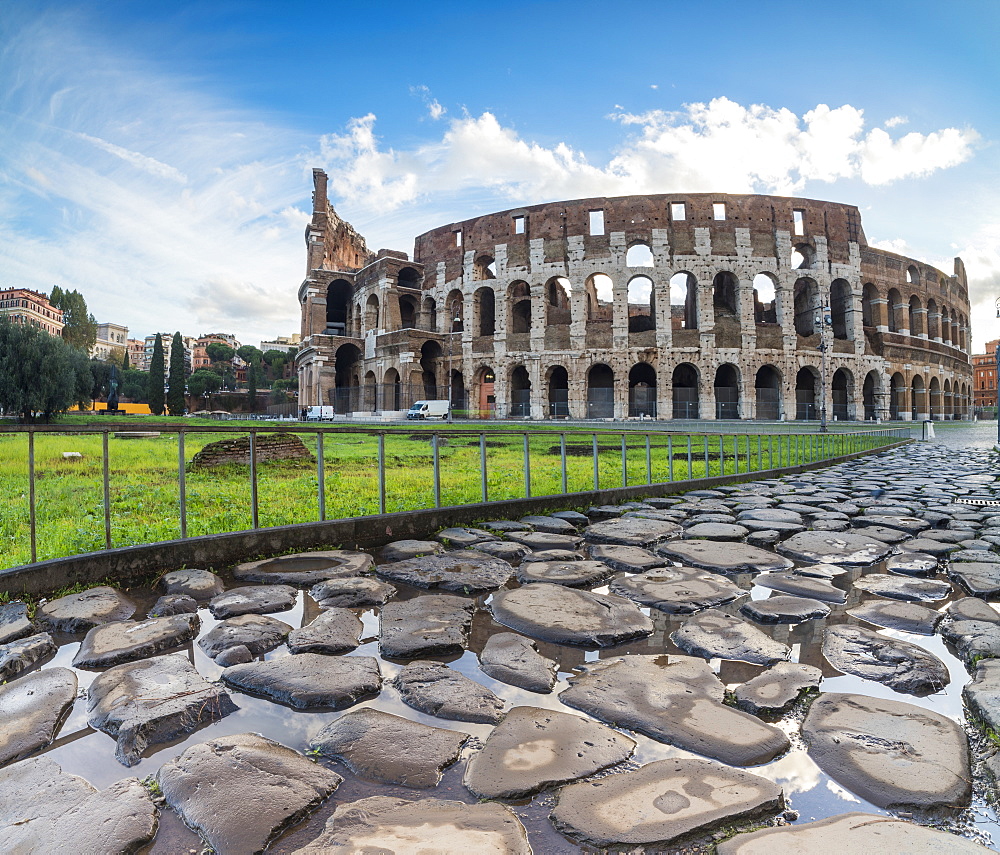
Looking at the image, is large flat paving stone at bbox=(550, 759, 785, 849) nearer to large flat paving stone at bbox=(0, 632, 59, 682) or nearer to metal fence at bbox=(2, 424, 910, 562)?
large flat paving stone at bbox=(0, 632, 59, 682)

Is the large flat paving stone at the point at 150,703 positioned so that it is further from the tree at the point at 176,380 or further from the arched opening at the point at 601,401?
the tree at the point at 176,380

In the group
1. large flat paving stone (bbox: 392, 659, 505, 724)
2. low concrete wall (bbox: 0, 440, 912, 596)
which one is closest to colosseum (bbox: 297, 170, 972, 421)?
low concrete wall (bbox: 0, 440, 912, 596)

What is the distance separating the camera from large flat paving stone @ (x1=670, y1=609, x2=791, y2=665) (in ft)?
6.84

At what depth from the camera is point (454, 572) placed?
3189 mm

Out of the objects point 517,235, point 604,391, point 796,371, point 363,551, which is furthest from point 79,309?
point 363,551

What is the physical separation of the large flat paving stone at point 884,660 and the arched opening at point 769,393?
33938 mm

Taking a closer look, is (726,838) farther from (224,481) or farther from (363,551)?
(224,481)

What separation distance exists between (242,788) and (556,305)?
40965 millimetres

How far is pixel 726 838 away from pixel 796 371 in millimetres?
37127

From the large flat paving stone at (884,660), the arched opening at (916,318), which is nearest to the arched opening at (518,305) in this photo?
the arched opening at (916,318)

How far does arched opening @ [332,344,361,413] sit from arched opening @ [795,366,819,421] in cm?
2865

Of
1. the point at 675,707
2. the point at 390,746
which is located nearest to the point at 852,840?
the point at 675,707

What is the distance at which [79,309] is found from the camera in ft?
197

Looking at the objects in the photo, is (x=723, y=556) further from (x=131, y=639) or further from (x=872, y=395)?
(x=872, y=395)
